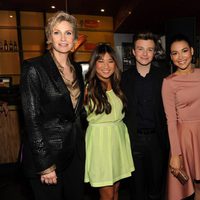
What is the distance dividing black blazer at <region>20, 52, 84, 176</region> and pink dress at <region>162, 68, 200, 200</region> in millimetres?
748

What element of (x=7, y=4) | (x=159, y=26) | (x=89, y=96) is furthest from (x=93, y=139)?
(x=159, y=26)

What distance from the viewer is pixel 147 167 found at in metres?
2.05

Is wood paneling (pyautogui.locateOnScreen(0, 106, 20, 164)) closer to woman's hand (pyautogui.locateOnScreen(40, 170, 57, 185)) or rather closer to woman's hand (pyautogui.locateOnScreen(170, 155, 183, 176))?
woman's hand (pyautogui.locateOnScreen(40, 170, 57, 185))

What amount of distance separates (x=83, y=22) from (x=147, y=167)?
4.77 metres

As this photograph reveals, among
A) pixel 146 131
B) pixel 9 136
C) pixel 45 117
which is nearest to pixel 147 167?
pixel 146 131

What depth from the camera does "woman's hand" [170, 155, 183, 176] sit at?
69.6 inches

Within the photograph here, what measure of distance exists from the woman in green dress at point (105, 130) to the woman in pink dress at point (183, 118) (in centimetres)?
34

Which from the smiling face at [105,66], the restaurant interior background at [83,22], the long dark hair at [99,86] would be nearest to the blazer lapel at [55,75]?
the long dark hair at [99,86]

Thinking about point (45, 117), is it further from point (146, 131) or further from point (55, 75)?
point (146, 131)

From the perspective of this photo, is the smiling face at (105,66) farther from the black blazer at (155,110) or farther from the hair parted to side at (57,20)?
the hair parted to side at (57,20)

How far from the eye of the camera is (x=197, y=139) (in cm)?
180

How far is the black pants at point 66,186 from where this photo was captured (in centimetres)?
145

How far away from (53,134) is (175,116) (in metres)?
0.93

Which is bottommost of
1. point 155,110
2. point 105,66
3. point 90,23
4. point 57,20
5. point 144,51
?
point 155,110
